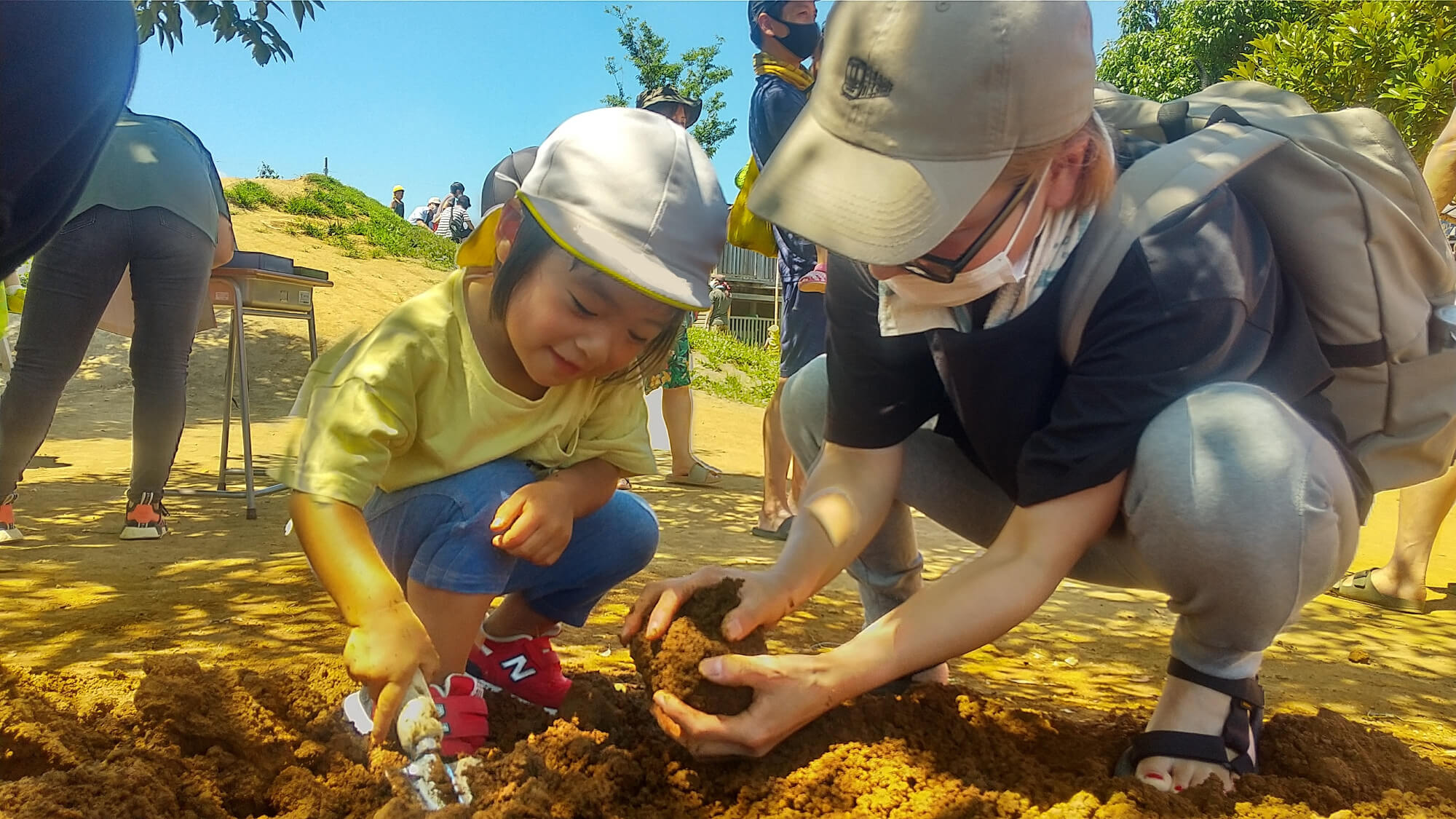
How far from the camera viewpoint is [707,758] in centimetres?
165

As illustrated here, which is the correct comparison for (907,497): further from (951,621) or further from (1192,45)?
(1192,45)

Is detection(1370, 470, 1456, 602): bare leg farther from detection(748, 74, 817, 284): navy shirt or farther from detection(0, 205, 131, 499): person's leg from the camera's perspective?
detection(0, 205, 131, 499): person's leg

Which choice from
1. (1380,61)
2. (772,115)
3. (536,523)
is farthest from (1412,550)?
(1380,61)

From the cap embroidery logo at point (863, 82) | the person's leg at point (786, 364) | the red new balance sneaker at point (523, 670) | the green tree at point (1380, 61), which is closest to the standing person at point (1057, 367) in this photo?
the cap embroidery logo at point (863, 82)

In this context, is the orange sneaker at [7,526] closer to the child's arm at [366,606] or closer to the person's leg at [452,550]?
the person's leg at [452,550]

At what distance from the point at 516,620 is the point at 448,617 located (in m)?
0.39

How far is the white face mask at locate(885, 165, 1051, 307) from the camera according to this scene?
1.46 metres

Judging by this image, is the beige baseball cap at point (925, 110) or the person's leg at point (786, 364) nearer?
the beige baseball cap at point (925, 110)

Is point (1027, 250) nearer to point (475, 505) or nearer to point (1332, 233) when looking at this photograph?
point (1332, 233)

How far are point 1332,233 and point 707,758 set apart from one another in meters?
1.35

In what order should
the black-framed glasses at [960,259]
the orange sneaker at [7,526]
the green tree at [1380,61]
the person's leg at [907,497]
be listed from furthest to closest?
1. the green tree at [1380,61]
2. the orange sneaker at [7,526]
3. the person's leg at [907,497]
4. the black-framed glasses at [960,259]

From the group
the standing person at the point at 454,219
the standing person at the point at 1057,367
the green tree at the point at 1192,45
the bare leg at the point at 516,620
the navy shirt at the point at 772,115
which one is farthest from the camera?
the green tree at the point at 1192,45

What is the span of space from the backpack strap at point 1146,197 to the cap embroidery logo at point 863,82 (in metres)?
0.46

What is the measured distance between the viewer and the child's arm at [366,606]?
1376mm
